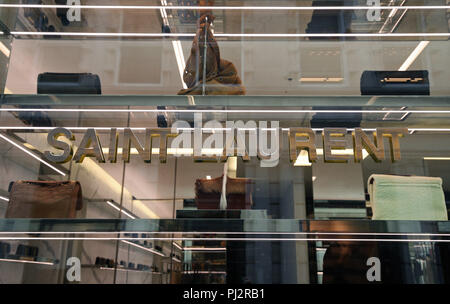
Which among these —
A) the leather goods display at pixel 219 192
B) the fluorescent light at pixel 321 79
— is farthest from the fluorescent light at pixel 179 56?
the fluorescent light at pixel 321 79

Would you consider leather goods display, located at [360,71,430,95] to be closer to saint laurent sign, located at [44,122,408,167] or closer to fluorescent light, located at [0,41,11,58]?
saint laurent sign, located at [44,122,408,167]

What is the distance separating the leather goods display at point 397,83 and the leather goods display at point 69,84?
1.11 metres

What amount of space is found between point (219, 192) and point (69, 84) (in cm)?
74

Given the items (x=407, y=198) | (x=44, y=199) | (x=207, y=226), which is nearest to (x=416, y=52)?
(x=407, y=198)

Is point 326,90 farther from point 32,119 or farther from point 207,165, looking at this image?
point 32,119

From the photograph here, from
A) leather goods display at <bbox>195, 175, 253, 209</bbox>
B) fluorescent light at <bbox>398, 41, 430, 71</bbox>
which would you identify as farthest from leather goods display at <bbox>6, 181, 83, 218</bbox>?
fluorescent light at <bbox>398, 41, 430, 71</bbox>

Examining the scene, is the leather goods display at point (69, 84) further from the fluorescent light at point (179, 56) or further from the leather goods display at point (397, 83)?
the leather goods display at point (397, 83)

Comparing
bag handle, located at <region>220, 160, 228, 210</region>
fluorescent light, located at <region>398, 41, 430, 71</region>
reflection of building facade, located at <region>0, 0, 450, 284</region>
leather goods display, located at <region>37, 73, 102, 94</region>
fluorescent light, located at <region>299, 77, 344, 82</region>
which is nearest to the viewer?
reflection of building facade, located at <region>0, 0, 450, 284</region>

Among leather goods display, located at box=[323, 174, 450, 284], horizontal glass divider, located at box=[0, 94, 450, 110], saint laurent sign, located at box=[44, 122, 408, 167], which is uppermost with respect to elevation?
horizontal glass divider, located at box=[0, 94, 450, 110]

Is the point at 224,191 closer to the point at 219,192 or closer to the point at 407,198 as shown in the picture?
the point at 219,192

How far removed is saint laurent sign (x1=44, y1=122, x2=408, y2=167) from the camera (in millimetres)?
1536

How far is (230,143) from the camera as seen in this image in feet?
5.17

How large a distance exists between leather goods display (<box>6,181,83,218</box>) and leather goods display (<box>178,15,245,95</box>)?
0.60 m

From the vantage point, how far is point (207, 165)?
167 cm
